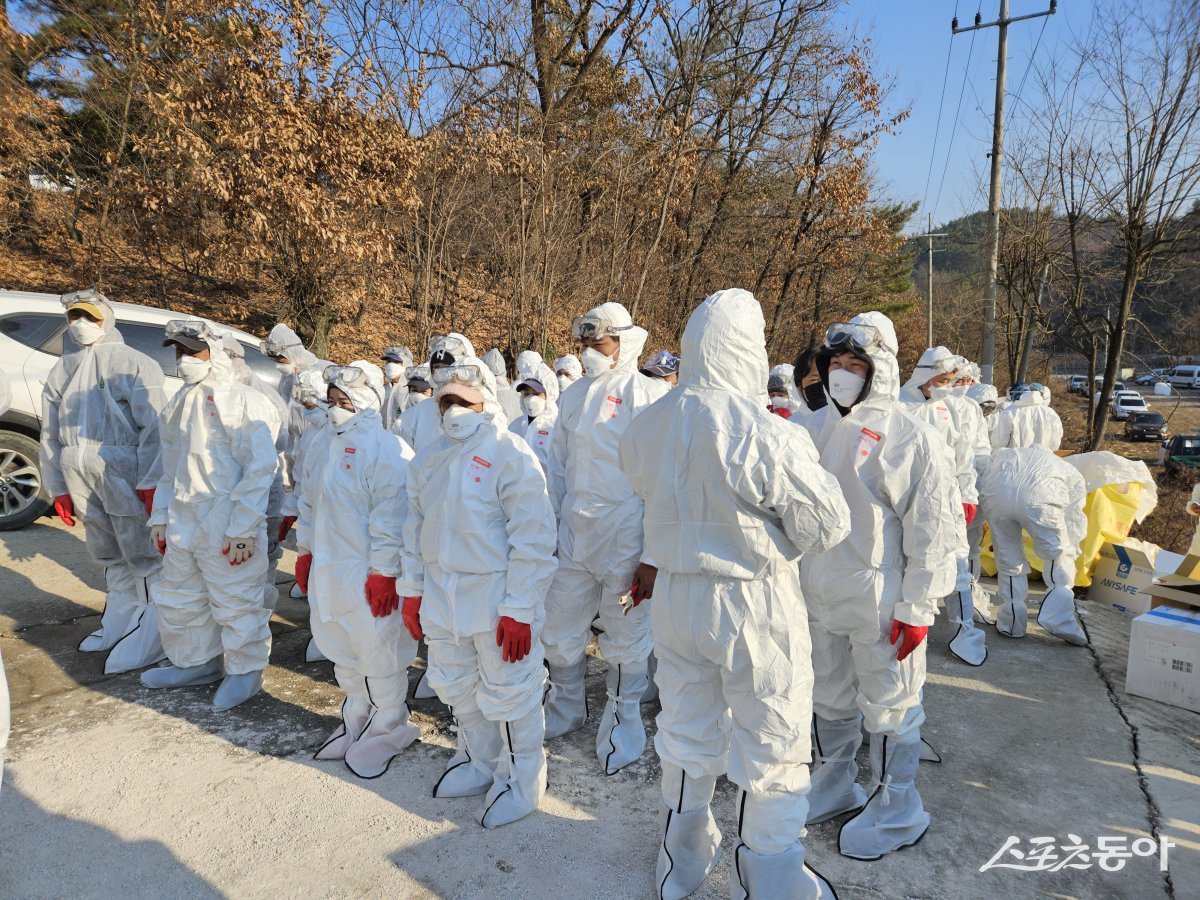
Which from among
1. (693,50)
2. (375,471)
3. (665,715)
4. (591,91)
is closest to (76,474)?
(375,471)

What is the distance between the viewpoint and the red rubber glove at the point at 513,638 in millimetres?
2867

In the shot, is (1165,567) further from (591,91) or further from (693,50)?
(693,50)

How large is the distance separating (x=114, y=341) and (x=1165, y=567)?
26.6 feet

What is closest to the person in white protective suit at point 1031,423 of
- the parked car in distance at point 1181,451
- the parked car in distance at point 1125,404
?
the parked car in distance at point 1181,451

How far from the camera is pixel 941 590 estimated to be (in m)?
2.67

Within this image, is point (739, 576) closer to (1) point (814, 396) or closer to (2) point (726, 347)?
(2) point (726, 347)

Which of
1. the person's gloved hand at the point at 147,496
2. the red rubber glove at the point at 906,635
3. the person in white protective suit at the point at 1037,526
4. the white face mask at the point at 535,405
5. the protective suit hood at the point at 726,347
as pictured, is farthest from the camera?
the white face mask at the point at 535,405

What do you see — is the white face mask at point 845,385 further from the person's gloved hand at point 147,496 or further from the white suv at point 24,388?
the white suv at point 24,388

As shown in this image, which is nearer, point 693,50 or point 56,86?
point 56,86

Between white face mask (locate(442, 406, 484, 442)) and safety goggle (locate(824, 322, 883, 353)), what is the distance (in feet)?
4.88

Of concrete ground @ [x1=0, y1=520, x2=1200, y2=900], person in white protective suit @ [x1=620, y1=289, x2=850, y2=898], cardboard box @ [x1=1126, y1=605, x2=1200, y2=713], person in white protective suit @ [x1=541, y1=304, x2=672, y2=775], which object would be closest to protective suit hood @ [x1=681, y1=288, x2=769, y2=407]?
person in white protective suit @ [x1=620, y1=289, x2=850, y2=898]

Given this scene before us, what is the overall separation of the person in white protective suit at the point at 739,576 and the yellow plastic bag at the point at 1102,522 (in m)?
5.09

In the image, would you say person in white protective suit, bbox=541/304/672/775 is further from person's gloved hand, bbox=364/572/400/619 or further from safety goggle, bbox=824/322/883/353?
safety goggle, bbox=824/322/883/353

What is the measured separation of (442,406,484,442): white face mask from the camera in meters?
2.91
